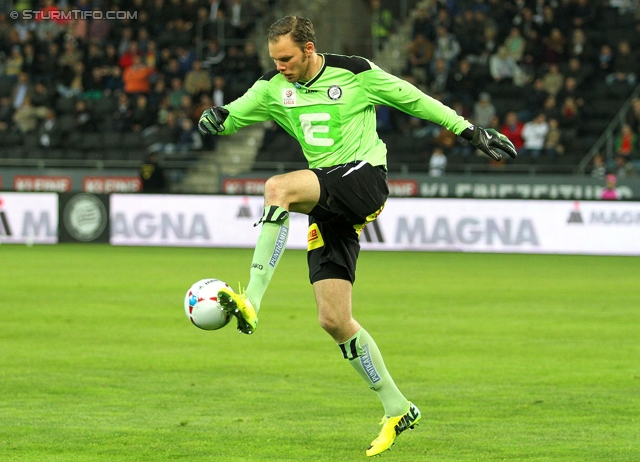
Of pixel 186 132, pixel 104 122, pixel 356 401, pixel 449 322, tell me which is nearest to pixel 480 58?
pixel 186 132

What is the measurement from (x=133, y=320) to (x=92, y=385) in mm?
4066

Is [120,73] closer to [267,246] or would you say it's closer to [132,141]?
[132,141]

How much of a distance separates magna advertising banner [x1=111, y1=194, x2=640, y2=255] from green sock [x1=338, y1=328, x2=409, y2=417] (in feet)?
52.2

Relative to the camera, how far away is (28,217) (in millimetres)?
24203

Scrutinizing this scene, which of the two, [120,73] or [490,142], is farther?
[120,73]

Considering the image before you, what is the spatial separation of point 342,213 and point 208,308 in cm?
106

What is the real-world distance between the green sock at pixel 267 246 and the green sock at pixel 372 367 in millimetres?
968

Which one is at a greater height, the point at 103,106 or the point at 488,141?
the point at 488,141

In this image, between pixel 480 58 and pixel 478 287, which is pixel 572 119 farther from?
pixel 478 287

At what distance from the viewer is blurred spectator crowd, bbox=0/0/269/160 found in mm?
28656

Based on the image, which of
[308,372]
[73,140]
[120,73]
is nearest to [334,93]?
[308,372]

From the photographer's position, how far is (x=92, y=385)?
345 inches

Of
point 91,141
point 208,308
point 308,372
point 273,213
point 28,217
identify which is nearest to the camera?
point 208,308

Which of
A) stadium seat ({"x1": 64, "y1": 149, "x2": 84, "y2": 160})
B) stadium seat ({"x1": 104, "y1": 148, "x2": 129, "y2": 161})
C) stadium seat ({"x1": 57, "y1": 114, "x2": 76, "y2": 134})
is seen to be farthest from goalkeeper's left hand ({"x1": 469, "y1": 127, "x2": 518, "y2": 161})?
stadium seat ({"x1": 57, "y1": 114, "x2": 76, "y2": 134})
